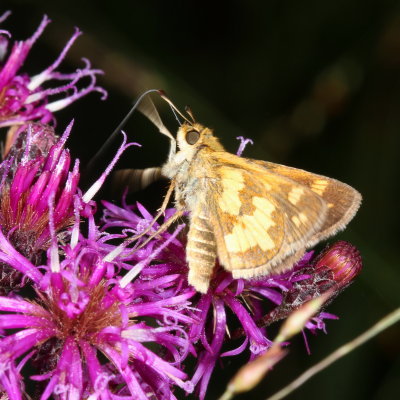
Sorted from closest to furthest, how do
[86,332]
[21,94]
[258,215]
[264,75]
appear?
[86,332]
[258,215]
[21,94]
[264,75]

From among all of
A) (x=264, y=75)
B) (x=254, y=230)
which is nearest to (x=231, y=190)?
(x=254, y=230)

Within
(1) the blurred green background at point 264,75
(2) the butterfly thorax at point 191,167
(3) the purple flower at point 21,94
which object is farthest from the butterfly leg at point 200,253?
(1) the blurred green background at point 264,75

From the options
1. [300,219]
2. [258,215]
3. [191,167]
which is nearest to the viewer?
[300,219]

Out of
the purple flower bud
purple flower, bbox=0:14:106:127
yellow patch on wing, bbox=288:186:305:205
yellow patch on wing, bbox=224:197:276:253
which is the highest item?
yellow patch on wing, bbox=288:186:305:205

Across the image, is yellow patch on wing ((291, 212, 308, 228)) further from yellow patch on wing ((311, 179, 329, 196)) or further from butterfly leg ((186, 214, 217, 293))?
butterfly leg ((186, 214, 217, 293))

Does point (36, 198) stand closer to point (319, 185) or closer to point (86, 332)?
point (86, 332)

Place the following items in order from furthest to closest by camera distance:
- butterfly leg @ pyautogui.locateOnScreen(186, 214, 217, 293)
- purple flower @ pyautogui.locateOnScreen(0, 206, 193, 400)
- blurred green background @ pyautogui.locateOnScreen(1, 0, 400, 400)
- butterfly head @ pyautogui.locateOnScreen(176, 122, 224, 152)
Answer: blurred green background @ pyautogui.locateOnScreen(1, 0, 400, 400)
butterfly head @ pyautogui.locateOnScreen(176, 122, 224, 152)
butterfly leg @ pyautogui.locateOnScreen(186, 214, 217, 293)
purple flower @ pyautogui.locateOnScreen(0, 206, 193, 400)

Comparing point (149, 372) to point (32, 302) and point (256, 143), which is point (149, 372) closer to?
point (32, 302)

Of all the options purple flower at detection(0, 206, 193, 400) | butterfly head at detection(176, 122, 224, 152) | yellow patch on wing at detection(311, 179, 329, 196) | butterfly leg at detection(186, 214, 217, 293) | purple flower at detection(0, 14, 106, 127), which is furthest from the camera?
purple flower at detection(0, 14, 106, 127)

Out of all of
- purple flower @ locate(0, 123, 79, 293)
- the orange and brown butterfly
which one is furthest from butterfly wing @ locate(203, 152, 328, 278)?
purple flower @ locate(0, 123, 79, 293)
